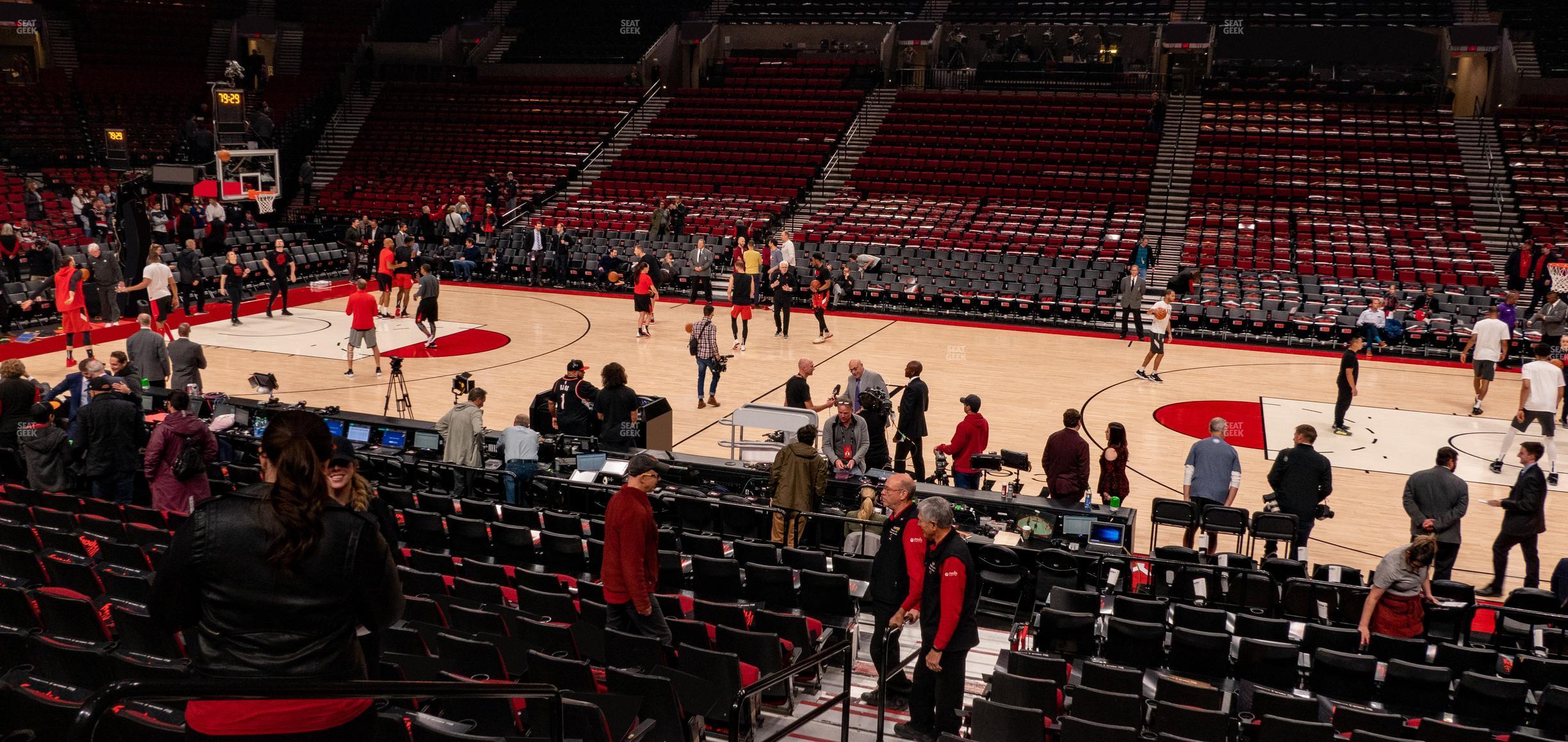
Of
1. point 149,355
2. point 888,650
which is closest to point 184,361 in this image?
point 149,355

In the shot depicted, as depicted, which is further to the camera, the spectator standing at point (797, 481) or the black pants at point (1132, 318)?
the black pants at point (1132, 318)

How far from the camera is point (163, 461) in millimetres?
8711

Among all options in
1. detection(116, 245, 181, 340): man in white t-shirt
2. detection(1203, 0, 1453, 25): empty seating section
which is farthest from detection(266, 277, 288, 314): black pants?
detection(1203, 0, 1453, 25): empty seating section

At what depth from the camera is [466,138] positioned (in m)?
33.8

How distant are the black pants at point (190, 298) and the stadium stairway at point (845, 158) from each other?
42.7ft

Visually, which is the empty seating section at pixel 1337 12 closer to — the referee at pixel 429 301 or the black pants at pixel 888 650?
the referee at pixel 429 301

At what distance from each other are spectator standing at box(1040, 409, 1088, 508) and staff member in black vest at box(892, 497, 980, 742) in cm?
414

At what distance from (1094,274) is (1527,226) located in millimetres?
9663

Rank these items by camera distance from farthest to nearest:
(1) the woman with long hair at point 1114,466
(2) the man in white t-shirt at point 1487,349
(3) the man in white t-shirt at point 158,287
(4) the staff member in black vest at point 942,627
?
1. (3) the man in white t-shirt at point 158,287
2. (2) the man in white t-shirt at point 1487,349
3. (1) the woman with long hair at point 1114,466
4. (4) the staff member in black vest at point 942,627

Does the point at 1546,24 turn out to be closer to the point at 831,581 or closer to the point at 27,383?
the point at 831,581

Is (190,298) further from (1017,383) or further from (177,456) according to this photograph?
(1017,383)

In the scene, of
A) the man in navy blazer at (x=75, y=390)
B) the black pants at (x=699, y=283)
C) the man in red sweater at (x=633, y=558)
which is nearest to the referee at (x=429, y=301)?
the black pants at (x=699, y=283)

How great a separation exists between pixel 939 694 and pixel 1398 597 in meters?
3.45

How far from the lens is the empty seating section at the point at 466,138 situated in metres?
31.3
